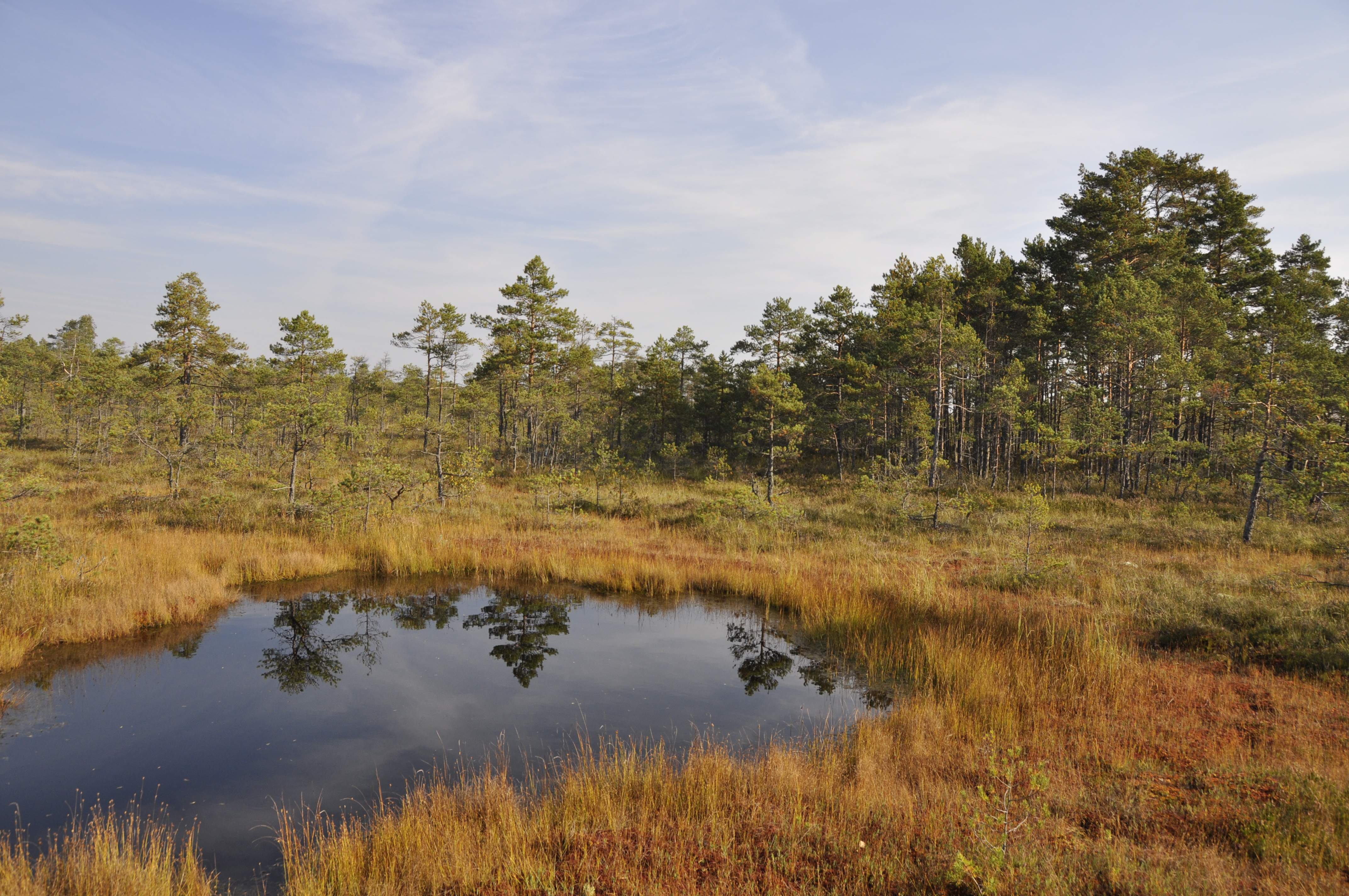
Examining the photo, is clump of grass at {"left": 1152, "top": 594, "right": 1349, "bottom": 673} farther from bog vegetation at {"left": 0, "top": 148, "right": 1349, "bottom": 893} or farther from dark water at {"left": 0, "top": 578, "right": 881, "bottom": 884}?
dark water at {"left": 0, "top": 578, "right": 881, "bottom": 884}

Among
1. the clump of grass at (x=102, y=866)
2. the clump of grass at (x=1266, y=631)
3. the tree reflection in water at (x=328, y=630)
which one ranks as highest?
the clump of grass at (x=1266, y=631)

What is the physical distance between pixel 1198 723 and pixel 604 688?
7.71 meters

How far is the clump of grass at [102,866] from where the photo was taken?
12.9 feet

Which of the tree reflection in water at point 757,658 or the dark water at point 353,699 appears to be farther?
the tree reflection in water at point 757,658

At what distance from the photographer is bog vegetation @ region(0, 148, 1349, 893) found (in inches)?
175

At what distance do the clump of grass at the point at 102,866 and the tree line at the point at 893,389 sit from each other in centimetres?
1259

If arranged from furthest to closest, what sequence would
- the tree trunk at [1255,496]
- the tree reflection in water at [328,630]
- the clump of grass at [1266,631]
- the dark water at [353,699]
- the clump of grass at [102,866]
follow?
the tree trunk at [1255,496], the tree reflection in water at [328,630], the clump of grass at [1266,631], the dark water at [353,699], the clump of grass at [102,866]

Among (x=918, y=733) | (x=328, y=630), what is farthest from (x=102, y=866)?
(x=328, y=630)

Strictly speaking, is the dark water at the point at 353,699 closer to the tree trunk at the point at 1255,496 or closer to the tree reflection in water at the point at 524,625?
the tree reflection in water at the point at 524,625

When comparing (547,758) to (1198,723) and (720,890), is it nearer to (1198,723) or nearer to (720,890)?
(720,890)

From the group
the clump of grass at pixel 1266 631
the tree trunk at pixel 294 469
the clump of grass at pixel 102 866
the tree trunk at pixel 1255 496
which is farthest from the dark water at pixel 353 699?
the tree trunk at pixel 1255 496

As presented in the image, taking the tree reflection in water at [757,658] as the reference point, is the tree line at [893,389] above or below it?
above

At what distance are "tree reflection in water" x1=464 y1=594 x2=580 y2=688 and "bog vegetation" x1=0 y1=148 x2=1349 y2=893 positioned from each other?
169 cm

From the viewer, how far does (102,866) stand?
4059mm
